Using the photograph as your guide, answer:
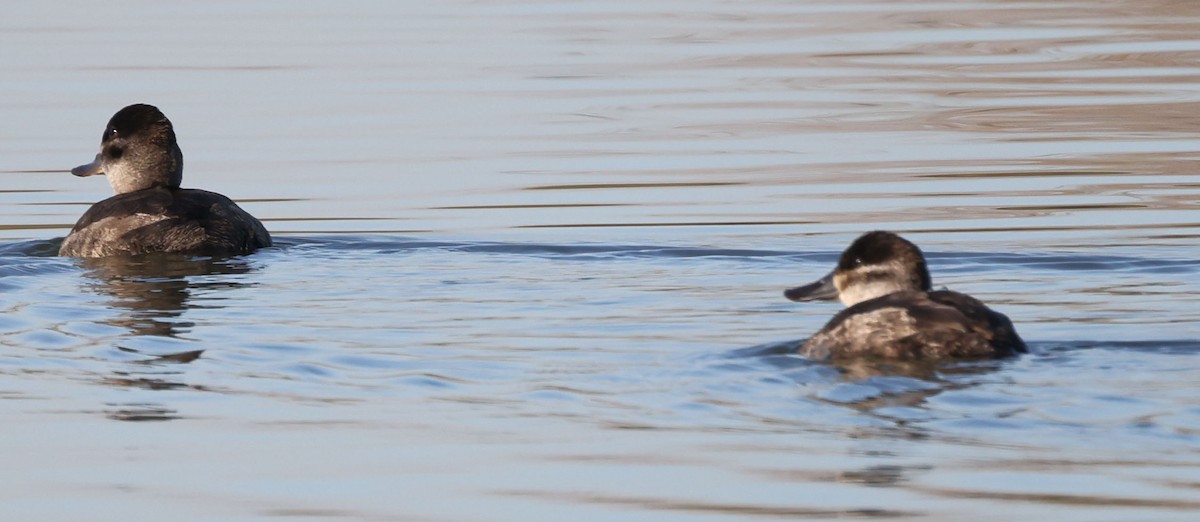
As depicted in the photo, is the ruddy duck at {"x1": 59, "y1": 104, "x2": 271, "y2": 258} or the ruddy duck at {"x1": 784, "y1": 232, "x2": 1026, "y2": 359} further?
the ruddy duck at {"x1": 59, "y1": 104, "x2": 271, "y2": 258}

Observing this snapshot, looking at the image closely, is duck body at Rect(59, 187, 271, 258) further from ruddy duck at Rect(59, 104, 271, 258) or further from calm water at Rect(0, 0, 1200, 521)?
calm water at Rect(0, 0, 1200, 521)

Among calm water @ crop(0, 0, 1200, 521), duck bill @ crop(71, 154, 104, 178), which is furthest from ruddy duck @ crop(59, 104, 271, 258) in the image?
duck bill @ crop(71, 154, 104, 178)

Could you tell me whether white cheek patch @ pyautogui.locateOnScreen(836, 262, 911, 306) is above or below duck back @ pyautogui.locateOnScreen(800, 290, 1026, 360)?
above

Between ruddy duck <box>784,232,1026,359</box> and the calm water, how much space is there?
0.17 meters

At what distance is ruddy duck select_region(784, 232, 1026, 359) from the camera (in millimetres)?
8430

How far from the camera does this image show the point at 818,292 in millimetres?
9688

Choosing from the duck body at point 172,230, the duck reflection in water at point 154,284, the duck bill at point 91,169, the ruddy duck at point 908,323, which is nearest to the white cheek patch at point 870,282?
the ruddy duck at point 908,323

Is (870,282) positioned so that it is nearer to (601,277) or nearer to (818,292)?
(818,292)

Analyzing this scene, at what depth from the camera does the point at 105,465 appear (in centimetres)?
720

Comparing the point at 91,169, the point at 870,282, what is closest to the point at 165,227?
the point at 91,169

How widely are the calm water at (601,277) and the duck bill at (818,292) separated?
0.17 meters

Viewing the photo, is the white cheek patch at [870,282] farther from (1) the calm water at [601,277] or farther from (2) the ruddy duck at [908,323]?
(1) the calm water at [601,277]

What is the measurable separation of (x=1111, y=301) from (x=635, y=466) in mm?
3946

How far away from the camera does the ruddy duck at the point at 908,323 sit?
8.43m
